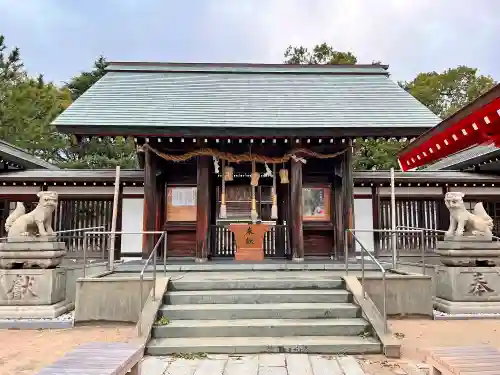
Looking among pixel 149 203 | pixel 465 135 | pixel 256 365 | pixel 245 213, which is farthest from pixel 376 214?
pixel 256 365

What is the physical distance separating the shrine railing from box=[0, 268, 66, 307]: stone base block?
4423 millimetres

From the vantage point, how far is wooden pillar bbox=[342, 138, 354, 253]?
912 cm

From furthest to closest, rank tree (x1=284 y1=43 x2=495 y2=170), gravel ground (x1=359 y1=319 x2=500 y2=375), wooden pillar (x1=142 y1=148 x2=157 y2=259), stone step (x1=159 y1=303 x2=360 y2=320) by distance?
1. tree (x1=284 y1=43 x2=495 y2=170)
2. wooden pillar (x1=142 y1=148 x2=157 y2=259)
3. stone step (x1=159 y1=303 x2=360 y2=320)
4. gravel ground (x1=359 y1=319 x2=500 y2=375)

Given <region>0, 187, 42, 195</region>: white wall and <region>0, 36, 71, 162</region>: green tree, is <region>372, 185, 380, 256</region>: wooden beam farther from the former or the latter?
<region>0, 36, 71, 162</region>: green tree

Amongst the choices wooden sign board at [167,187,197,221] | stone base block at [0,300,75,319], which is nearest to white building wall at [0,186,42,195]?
wooden sign board at [167,187,197,221]

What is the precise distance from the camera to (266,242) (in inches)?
454

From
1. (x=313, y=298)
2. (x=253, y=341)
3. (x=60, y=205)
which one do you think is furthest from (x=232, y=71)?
(x=253, y=341)

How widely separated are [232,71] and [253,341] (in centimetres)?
926

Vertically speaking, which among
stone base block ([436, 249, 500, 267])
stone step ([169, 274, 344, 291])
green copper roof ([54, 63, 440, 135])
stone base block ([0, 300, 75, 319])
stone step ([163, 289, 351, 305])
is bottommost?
stone base block ([0, 300, 75, 319])

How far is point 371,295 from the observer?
646 cm

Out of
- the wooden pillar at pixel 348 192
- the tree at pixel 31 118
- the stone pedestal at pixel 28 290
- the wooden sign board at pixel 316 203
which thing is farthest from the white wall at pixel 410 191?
the tree at pixel 31 118

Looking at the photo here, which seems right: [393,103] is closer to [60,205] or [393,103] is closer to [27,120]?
[60,205]

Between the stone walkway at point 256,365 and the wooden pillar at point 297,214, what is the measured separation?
424cm

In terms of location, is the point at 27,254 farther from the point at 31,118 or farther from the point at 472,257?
the point at 31,118
